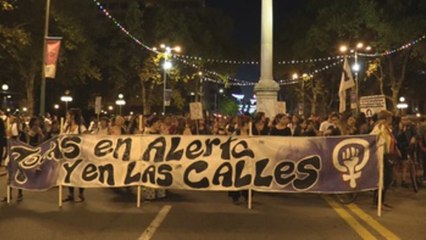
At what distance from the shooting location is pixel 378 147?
1085 cm

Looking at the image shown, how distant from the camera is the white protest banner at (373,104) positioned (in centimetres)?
2122

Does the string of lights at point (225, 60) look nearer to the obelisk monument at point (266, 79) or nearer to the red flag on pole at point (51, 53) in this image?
the red flag on pole at point (51, 53)

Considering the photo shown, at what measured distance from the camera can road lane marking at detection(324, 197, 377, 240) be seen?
8.98m

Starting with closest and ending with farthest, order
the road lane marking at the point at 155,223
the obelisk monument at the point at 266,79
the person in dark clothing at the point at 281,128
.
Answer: the road lane marking at the point at 155,223
the person in dark clothing at the point at 281,128
the obelisk monument at the point at 266,79

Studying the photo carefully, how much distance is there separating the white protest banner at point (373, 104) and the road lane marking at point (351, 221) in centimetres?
930

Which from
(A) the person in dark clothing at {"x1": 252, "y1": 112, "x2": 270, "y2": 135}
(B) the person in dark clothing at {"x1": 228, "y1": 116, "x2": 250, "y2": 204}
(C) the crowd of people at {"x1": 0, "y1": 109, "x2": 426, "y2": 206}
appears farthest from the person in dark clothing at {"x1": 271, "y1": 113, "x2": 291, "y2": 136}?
(B) the person in dark clothing at {"x1": 228, "y1": 116, "x2": 250, "y2": 204}

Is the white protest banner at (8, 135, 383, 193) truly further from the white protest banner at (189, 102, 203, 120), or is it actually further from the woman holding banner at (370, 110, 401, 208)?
the white protest banner at (189, 102, 203, 120)

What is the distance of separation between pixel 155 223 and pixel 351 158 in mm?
3471

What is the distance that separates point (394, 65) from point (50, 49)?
28.1 meters

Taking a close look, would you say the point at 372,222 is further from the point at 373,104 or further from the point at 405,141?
the point at 373,104

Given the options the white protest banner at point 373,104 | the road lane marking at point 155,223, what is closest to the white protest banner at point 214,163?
the road lane marking at point 155,223

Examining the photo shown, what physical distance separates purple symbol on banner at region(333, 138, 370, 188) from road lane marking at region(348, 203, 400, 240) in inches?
21.0

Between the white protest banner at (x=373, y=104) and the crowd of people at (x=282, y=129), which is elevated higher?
the white protest banner at (x=373, y=104)

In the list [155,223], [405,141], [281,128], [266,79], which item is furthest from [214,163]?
[266,79]
